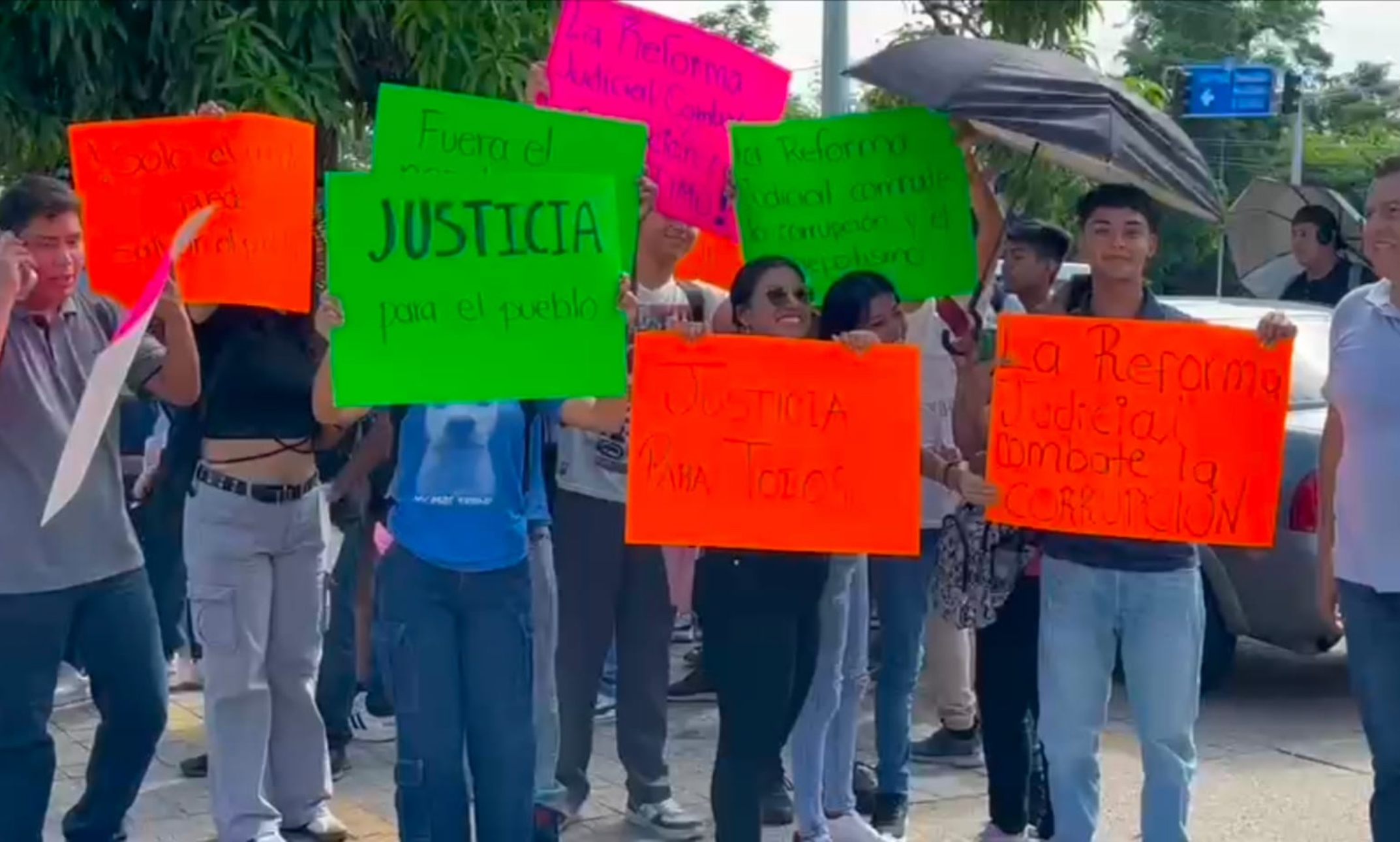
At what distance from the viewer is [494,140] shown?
4980mm

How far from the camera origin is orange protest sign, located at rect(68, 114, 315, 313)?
16.8ft

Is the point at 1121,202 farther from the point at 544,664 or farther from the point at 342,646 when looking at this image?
the point at 342,646

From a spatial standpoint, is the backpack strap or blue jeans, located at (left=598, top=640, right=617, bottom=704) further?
blue jeans, located at (left=598, top=640, right=617, bottom=704)

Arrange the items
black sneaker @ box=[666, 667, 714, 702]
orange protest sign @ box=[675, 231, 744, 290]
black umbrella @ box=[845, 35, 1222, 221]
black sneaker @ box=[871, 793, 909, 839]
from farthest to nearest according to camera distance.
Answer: black sneaker @ box=[666, 667, 714, 702]
orange protest sign @ box=[675, 231, 744, 290]
black sneaker @ box=[871, 793, 909, 839]
black umbrella @ box=[845, 35, 1222, 221]

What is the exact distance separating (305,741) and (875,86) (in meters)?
2.50

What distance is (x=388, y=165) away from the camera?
4918mm

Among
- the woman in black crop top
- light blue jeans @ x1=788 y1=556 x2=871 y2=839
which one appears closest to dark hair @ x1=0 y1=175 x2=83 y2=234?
the woman in black crop top

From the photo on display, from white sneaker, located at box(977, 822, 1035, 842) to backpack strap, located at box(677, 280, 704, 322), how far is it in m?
1.76

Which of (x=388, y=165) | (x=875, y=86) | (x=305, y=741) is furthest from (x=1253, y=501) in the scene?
(x=305, y=741)

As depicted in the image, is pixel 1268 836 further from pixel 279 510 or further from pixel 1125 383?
pixel 279 510

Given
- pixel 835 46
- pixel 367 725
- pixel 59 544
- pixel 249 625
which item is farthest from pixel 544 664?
pixel 835 46

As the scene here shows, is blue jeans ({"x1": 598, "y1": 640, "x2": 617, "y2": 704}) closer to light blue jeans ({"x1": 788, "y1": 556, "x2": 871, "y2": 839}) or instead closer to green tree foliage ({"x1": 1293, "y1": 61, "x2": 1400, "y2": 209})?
light blue jeans ({"x1": 788, "y1": 556, "x2": 871, "y2": 839})

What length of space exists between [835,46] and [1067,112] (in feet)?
24.7

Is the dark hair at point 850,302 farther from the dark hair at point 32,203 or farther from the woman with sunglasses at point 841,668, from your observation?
the dark hair at point 32,203
